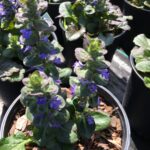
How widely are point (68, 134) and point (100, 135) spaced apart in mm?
231

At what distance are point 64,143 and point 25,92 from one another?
12.0 inches

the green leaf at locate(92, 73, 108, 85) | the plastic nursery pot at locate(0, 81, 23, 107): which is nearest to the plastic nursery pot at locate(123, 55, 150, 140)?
the green leaf at locate(92, 73, 108, 85)

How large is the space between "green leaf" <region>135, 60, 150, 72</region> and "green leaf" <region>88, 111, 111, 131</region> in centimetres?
34

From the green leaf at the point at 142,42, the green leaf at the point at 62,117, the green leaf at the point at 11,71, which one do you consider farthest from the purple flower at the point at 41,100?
the green leaf at the point at 142,42

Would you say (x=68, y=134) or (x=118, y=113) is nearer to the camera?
(x=68, y=134)

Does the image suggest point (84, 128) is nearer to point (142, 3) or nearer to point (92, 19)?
point (92, 19)

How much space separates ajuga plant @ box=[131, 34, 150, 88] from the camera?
1.44 metres

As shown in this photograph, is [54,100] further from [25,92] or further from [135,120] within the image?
[135,120]

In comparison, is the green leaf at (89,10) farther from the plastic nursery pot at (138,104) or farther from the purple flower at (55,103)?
the purple flower at (55,103)

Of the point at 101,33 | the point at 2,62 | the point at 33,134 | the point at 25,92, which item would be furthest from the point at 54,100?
the point at 101,33

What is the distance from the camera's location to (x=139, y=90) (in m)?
1.52

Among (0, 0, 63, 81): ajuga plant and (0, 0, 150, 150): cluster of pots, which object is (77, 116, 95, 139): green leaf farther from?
(0, 0, 63, 81): ajuga plant

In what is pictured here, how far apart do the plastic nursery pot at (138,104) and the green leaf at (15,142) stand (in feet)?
1.95

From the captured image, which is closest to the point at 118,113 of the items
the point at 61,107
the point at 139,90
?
the point at 139,90
